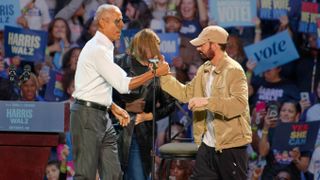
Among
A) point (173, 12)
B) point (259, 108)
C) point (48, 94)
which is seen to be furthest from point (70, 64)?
point (259, 108)

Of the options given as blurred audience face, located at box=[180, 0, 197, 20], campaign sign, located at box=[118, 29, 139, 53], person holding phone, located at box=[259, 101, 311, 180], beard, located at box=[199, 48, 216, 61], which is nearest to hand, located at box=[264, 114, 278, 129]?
person holding phone, located at box=[259, 101, 311, 180]

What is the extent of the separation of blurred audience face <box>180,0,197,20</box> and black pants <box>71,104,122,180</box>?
7.92 feet

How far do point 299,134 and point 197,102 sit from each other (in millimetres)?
2439

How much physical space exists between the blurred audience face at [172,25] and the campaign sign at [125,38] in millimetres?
306

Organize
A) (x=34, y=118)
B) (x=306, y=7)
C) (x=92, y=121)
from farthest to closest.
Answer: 1. (x=306, y=7)
2. (x=34, y=118)
3. (x=92, y=121)

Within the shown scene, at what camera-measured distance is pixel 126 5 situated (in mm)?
7746

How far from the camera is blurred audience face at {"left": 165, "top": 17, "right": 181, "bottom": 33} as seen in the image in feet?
25.3

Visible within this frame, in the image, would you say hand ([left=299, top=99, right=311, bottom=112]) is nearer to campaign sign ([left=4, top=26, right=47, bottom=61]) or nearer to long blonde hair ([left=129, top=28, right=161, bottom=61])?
long blonde hair ([left=129, top=28, right=161, bottom=61])

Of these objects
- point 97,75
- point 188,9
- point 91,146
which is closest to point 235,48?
point 188,9

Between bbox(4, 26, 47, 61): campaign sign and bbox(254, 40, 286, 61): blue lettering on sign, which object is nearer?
bbox(254, 40, 286, 61): blue lettering on sign

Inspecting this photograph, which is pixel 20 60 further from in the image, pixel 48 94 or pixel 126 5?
pixel 126 5

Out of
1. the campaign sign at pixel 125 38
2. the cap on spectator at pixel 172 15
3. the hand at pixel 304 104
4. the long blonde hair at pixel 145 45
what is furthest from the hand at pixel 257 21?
the long blonde hair at pixel 145 45

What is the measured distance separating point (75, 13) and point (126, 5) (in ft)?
1.72

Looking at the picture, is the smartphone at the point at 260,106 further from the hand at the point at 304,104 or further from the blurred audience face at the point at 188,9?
the blurred audience face at the point at 188,9
